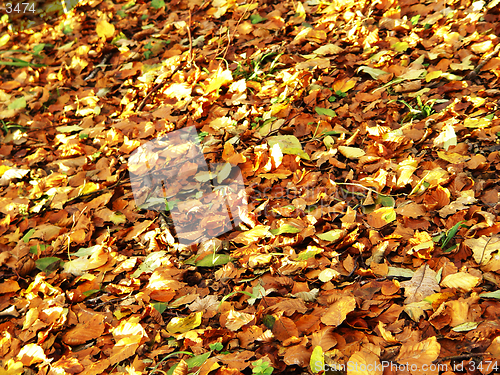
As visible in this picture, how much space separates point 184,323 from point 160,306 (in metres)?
0.14

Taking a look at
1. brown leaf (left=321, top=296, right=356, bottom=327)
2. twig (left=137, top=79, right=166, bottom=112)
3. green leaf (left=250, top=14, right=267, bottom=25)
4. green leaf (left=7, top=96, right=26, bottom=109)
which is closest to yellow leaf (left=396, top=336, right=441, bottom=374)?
brown leaf (left=321, top=296, right=356, bottom=327)

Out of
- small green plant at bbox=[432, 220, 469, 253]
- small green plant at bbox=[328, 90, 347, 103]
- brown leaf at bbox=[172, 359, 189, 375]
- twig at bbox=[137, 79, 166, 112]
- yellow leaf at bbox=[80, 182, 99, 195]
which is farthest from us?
twig at bbox=[137, 79, 166, 112]

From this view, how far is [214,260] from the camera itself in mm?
1670

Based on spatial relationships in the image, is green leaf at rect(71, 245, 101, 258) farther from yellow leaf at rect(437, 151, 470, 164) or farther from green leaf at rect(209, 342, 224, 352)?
yellow leaf at rect(437, 151, 470, 164)

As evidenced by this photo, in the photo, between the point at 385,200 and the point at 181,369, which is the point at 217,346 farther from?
the point at 385,200

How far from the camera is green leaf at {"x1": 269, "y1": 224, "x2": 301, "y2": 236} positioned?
166 centimetres

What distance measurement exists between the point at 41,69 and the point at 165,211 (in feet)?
6.53

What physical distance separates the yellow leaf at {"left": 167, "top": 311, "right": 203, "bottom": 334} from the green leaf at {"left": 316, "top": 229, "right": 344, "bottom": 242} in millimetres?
588

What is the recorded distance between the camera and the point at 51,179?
221 centimetres

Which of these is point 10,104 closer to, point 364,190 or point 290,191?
point 290,191

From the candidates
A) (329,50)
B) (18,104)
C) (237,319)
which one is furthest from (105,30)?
(237,319)

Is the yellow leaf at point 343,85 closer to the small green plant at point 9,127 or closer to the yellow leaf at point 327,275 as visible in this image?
the yellow leaf at point 327,275

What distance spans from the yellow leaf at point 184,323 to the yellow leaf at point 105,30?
2.52 meters

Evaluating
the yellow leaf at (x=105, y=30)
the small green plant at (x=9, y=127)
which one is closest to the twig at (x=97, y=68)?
the yellow leaf at (x=105, y=30)
